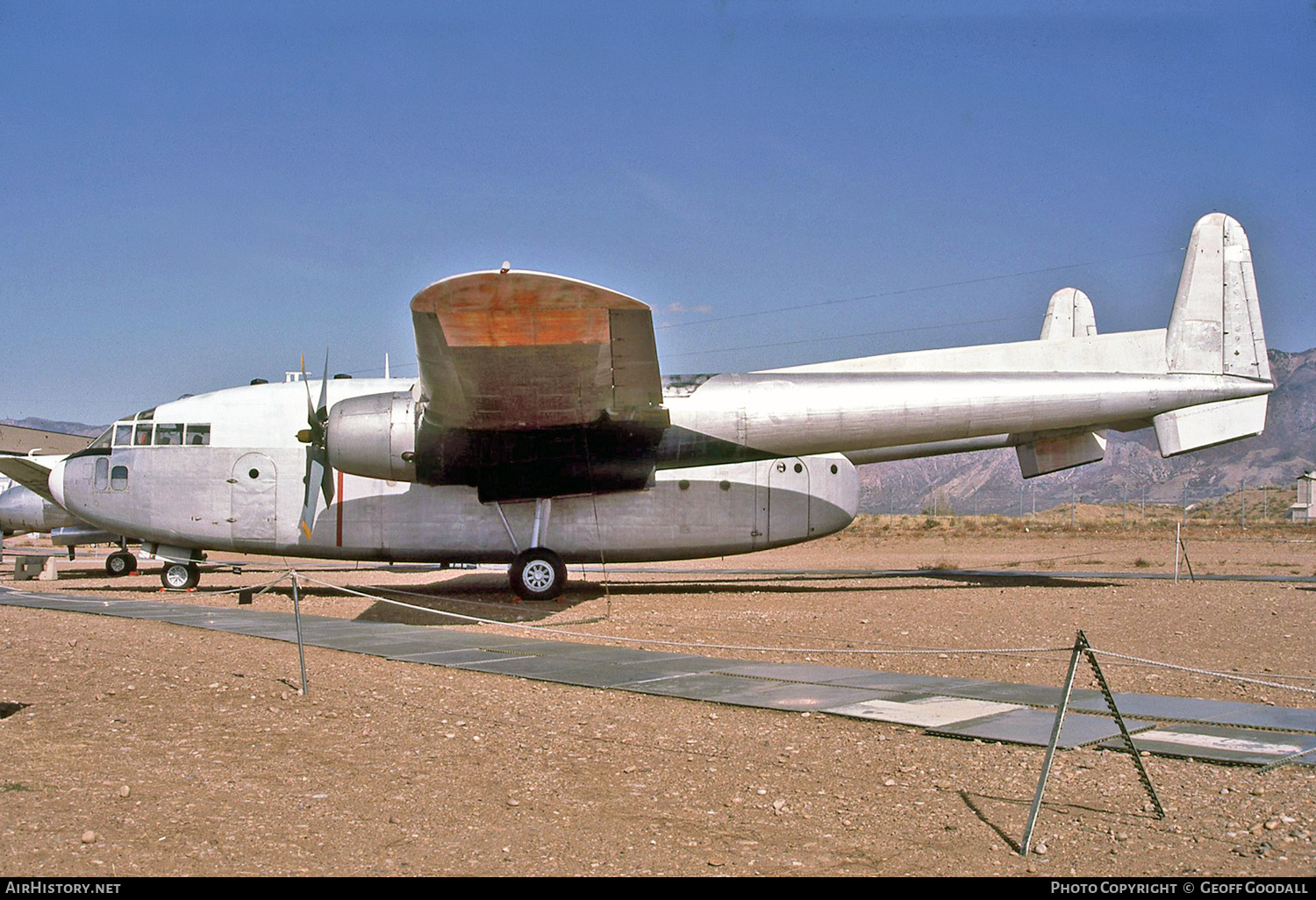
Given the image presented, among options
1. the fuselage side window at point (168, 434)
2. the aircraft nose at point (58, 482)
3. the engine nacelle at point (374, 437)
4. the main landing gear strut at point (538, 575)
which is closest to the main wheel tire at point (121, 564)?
the aircraft nose at point (58, 482)

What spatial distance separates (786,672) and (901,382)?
25.4 ft

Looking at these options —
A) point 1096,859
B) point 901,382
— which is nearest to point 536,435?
point 901,382

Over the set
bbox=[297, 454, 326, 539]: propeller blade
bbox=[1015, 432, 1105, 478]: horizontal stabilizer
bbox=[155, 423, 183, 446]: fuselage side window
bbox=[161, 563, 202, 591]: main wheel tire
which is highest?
bbox=[155, 423, 183, 446]: fuselage side window

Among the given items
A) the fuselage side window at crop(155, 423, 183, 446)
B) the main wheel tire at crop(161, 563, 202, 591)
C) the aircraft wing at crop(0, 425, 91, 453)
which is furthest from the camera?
the aircraft wing at crop(0, 425, 91, 453)

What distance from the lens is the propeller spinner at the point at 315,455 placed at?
1658cm

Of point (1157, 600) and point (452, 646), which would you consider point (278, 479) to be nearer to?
point (452, 646)

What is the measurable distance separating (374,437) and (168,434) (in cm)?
476

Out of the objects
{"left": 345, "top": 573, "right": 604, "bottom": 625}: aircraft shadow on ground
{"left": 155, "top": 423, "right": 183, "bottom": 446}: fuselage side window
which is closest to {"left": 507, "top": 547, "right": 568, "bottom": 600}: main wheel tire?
{"left": 345, "top": 573, "right": 604, "bottom": 625}: aircraft shadow on ground

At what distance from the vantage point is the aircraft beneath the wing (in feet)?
52.6

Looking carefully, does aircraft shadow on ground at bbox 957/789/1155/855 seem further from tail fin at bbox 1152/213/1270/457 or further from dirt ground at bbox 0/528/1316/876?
tail fin at bbox 1152/213/1270/457

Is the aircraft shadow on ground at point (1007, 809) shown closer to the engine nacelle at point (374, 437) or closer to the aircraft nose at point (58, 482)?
the engine nacelle at point (374, 437)

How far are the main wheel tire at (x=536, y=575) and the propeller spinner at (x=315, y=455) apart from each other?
136 inches

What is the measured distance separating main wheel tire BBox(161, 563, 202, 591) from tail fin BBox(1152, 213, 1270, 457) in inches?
681
